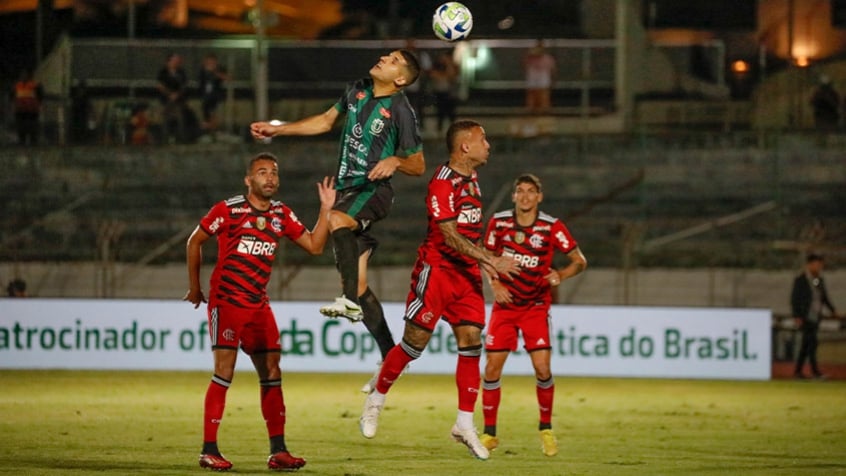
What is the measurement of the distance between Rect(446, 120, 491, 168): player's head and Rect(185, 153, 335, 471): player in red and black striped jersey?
1.09m

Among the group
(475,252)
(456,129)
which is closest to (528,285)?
(475,252)

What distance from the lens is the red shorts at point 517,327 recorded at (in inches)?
482

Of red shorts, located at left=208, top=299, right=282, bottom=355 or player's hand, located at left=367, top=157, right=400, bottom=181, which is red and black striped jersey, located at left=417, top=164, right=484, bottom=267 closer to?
player's hand, located at left=367, top=157, right=400, bottom=181

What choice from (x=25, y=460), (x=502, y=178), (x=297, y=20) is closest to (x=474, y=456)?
(x=25, y=460)

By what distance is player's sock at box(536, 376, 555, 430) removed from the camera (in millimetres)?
12039

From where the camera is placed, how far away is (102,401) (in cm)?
1608

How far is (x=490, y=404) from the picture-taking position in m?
12.0

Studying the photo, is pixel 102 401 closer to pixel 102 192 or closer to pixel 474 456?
pixel 474 456

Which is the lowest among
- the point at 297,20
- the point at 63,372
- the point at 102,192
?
the point at 63,372

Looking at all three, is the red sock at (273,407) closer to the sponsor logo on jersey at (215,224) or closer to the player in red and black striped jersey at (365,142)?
the player in red and black striped jersey at (365,142)

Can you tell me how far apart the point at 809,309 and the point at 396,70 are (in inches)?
470

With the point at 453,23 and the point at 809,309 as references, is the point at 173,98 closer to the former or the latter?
the point at 809,309

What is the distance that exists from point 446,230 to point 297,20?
826 inches

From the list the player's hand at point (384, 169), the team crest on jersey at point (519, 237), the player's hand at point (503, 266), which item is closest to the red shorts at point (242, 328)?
the player's hand at point (384, 169)
